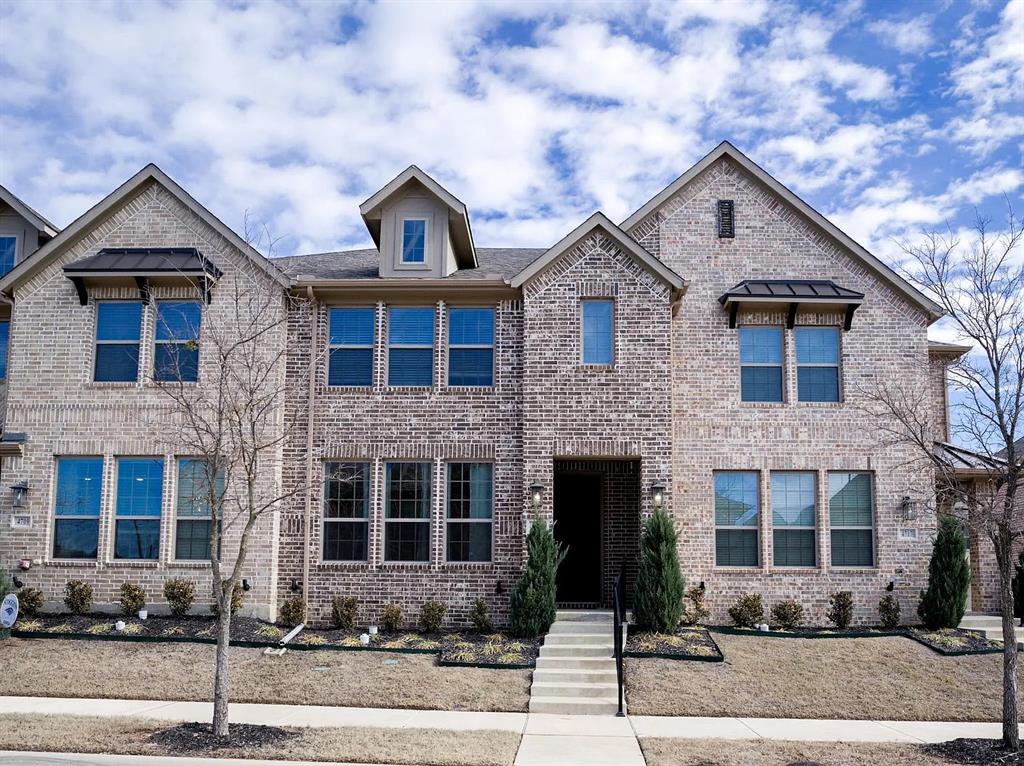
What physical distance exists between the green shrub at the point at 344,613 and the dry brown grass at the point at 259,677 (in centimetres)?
151

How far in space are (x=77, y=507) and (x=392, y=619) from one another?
5954 mm

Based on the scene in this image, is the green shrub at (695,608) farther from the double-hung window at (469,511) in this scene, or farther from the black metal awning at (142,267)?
the black metal awning at (142,267)

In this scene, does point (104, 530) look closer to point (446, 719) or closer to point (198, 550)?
point (198, 550)

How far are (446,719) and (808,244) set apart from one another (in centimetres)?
1148

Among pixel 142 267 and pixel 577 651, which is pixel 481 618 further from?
pixel 142 267

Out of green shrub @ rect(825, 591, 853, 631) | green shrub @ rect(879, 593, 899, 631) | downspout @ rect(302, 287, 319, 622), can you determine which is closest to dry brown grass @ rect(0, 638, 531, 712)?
downspout @ rect(302, 287, 319, 622)

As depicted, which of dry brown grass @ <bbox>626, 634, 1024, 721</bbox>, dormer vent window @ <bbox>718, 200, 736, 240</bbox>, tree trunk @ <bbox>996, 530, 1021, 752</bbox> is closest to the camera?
tree trunk @ <bbox>996, 530, 1021, 752</bbox>

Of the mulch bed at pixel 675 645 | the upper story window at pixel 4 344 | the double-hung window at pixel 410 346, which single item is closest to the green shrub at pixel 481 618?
the mulch bed at pixel 675 645

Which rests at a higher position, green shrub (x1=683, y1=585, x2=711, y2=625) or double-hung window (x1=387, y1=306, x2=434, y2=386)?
double-hung window (x1=387, y1=306, x2=434, y2=386)

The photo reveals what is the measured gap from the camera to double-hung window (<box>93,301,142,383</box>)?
17750 millimetres

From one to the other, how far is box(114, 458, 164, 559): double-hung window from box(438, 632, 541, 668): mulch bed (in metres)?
5.51

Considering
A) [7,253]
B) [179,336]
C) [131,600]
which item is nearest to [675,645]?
[131,600]

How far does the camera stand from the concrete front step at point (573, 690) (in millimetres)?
13656

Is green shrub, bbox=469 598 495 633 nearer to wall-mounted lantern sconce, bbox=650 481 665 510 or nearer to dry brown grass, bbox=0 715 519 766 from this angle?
wall-mounted lantern sconce, bbox=650 481 665 510
